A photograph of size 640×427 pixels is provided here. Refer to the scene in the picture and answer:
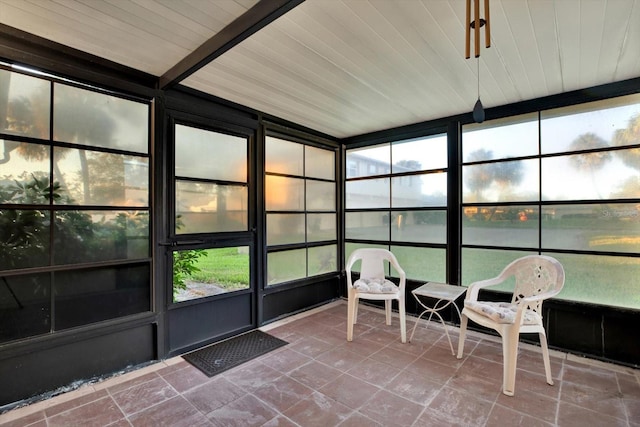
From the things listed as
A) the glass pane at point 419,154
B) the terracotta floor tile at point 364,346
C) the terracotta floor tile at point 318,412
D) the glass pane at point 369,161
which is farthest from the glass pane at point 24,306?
the glass pane at point 419,154

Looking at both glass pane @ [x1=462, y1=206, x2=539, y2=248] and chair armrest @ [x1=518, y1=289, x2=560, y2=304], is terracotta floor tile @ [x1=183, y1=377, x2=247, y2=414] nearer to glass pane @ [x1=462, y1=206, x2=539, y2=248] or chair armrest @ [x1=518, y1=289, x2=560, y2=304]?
chair armrest @ [x1=518, y1=289, x2=560, y2=304]

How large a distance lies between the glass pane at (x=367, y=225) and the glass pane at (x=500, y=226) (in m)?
1.11

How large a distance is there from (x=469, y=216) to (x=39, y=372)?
4.24 metres

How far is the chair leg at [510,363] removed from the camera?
2182mm

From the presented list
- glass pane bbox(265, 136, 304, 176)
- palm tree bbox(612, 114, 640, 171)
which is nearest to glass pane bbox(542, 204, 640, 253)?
palm tree bbox(612, 114, 640, 171)

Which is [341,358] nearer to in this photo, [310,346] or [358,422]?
[310,346]

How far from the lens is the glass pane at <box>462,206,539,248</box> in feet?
10.3

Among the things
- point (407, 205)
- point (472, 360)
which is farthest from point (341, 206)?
point (472, 360)

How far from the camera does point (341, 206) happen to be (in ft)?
15.5

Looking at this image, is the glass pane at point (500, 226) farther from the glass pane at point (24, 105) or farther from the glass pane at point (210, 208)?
A: the glass pane at point (24, 105)

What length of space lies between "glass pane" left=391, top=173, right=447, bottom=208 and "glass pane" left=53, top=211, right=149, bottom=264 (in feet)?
10.2

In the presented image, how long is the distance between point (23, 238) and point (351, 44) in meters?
2.72

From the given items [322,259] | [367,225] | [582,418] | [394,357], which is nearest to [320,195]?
[367,225]

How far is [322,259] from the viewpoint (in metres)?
4.46
